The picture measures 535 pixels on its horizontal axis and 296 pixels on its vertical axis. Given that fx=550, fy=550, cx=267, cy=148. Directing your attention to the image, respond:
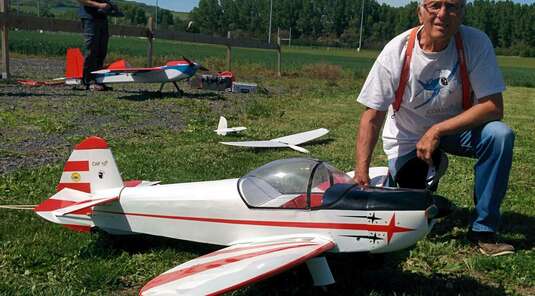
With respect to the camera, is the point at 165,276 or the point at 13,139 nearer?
the point at 165,276

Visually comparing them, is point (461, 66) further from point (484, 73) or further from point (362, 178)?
point (362, 178)

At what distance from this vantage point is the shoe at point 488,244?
3816 mm

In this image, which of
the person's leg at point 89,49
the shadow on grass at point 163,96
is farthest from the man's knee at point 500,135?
the person's leg at point 89,49

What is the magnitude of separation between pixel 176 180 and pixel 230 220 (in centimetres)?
202

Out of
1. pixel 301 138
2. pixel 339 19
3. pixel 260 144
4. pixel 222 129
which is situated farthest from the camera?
pixel 339 19

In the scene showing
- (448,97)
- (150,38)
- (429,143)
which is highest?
(150,38)

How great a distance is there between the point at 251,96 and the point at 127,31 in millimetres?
4151

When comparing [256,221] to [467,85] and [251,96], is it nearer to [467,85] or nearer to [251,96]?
[467,85]

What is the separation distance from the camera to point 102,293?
3162mm

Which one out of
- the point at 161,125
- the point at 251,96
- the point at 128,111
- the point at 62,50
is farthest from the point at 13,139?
the point at 62,50

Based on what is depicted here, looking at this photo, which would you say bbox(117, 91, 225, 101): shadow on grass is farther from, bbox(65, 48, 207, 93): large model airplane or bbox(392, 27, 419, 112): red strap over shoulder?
bbox(392, 27, 419, 112): red strap over shoulder

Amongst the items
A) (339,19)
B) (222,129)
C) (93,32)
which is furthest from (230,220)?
(339,19)

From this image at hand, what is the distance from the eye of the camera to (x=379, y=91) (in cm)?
368

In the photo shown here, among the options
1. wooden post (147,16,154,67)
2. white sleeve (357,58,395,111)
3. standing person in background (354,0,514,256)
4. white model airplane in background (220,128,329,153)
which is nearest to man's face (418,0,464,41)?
standing person in background (354,0,514,256)
